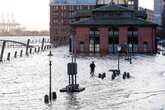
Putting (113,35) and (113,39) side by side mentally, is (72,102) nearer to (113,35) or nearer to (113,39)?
(113,39)

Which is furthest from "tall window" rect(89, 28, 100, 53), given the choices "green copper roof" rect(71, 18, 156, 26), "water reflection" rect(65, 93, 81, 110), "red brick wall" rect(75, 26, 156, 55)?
"water reflection" rect(65, 93, 81, 110)

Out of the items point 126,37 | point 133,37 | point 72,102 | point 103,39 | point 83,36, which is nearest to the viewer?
point 72,102

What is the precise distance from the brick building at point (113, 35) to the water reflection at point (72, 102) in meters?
72.2

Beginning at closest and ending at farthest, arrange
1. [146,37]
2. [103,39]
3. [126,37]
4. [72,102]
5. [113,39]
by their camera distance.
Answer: [72,102]
[126,37]
[103,39]
[146,37]
[113,39]

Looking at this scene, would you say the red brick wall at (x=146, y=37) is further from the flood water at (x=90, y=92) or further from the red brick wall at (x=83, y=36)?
the flood water at (x=90, y=92)

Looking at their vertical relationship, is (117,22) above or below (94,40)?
above

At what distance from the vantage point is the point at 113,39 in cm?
11888

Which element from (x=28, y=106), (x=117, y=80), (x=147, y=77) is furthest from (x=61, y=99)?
(x=147, y=77)

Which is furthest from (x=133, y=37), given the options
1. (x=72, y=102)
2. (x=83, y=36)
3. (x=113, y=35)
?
(x=72, y=102)

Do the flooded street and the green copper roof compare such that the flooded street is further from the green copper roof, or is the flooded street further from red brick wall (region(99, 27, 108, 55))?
the green copper roof

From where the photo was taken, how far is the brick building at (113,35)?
4641 inches

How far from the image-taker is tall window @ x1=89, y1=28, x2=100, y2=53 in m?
119

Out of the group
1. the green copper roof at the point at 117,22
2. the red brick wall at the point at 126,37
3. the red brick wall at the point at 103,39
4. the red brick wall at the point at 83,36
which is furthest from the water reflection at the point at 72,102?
the green copper roof at the point at 117,22

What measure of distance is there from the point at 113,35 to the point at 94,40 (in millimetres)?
4193
